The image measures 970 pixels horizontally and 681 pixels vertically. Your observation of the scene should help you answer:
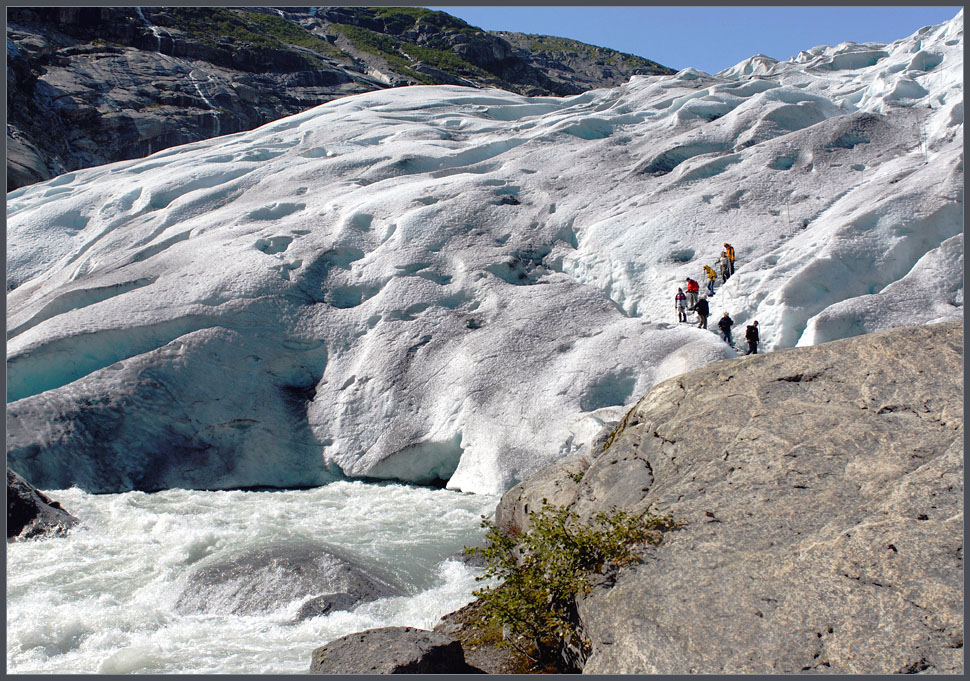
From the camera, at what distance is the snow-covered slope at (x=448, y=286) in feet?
61.2

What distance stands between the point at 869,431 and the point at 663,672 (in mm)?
3708

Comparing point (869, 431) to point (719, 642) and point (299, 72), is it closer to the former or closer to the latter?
point (719, 642)

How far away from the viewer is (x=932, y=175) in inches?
858

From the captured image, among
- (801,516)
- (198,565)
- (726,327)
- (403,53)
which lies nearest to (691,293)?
(726,327)

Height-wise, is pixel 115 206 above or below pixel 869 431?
above

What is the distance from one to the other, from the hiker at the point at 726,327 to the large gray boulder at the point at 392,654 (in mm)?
12979

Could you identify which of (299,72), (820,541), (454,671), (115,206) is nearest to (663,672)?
(820,541)

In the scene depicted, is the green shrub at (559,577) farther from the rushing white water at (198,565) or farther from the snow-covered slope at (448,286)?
the snow-covered slope at (448,286)

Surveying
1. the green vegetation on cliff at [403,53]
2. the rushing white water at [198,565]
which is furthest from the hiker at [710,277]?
the green vegetation on cliff at [403,53]

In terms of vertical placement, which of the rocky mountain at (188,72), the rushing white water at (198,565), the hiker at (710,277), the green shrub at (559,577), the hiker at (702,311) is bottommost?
the rushing white water at (198,565)

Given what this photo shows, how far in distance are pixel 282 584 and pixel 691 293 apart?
45.6 feet

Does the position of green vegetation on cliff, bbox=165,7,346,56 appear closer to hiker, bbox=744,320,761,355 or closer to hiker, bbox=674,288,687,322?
hiker, bbox=674,288,687,322

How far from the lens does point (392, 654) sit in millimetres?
7879

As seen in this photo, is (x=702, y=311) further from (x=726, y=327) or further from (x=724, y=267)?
(x=724, y=267)
